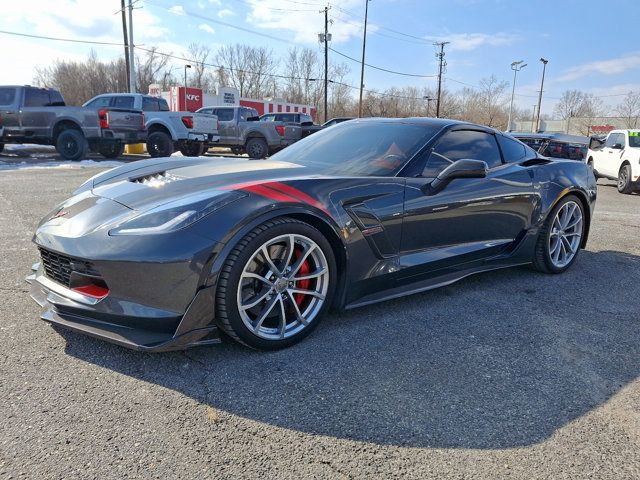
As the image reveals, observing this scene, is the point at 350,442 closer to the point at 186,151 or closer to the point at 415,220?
the point at 415,220

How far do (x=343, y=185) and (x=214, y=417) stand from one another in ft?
4.85

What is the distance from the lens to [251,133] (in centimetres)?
1599

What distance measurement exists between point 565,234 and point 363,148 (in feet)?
7.53

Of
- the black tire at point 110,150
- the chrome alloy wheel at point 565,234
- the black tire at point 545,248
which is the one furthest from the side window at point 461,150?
the black tire at point 110,150

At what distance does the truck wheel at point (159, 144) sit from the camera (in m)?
14.2

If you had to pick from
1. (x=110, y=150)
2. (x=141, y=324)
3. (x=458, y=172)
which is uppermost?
(x=458, y=172)

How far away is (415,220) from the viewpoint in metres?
3.08

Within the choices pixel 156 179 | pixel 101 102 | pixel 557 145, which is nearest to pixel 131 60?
pixel 101 102

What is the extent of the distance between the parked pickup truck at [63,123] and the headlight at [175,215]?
12085 millimetres

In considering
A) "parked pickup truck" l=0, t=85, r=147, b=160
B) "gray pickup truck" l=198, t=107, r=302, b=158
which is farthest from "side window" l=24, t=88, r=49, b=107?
"gray pickup truck" l=198, t=107, r=302, b=158

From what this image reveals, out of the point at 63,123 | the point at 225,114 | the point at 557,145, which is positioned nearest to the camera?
the point at 557,145

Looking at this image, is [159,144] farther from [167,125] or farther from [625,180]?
[625,180]

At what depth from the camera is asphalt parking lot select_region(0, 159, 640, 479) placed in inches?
69.5

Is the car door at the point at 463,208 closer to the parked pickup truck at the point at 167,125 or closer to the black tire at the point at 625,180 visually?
the black tire at the point at 625,180
